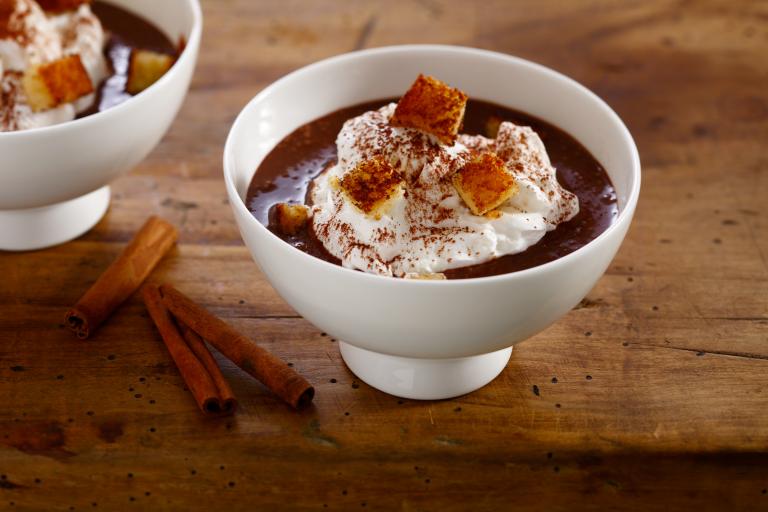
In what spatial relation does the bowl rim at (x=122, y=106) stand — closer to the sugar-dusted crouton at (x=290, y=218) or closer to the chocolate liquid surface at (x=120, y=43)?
the chocolate liquid surface at (x=120, y=43)

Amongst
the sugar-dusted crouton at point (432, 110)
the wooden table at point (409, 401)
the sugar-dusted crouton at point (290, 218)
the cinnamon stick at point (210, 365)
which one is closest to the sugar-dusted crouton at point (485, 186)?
the sugar-dusted crouton at point (432, 110)

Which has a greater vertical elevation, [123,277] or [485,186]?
[485,186]

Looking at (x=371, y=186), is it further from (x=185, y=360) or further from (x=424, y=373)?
(x=185, y=360)

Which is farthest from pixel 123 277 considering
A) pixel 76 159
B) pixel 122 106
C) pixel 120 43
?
pixel 120 43

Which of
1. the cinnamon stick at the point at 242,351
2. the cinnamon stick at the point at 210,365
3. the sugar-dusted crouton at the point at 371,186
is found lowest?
the cinnamon stick at the point at 210,365

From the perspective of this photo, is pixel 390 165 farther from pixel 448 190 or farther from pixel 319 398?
pixel 319 398

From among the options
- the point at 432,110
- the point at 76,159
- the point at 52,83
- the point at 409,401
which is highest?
the point at 432,110

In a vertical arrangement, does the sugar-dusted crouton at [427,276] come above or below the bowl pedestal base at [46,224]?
above

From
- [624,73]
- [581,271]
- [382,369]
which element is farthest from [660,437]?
[624,73]
